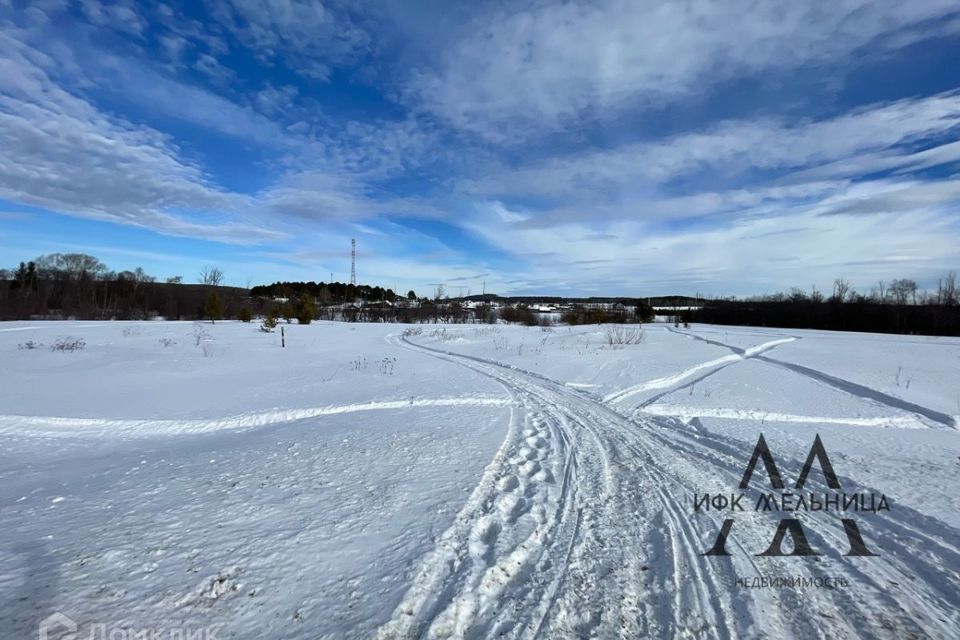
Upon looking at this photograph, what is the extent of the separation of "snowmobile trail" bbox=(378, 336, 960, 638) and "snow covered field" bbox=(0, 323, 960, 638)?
0.02 metres

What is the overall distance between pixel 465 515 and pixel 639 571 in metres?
1.42

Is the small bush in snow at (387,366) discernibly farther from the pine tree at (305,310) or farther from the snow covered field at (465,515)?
the pine tree at (305,310)

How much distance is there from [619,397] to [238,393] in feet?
28.0

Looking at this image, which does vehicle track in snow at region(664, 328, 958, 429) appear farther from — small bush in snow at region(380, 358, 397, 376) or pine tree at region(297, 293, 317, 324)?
pine tree at region(297, 293, 317, 324)

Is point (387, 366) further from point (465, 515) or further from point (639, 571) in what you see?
point (639, 571)

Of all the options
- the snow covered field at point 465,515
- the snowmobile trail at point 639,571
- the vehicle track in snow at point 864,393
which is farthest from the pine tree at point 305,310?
the snowmobile trail at point 639,571

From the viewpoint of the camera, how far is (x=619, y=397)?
8.52 m

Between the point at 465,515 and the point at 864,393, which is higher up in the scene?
the point at 864,393

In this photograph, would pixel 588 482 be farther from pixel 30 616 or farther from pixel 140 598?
pixel 30 616

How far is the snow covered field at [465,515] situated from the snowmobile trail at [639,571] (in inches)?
0.6

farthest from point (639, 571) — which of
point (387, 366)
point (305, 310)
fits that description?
point (305, 310)

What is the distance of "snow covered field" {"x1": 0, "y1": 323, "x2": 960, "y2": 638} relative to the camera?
2369mm

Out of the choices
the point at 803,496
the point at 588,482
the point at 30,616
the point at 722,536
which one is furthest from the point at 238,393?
the point at 803,496

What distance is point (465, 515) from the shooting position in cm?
348
